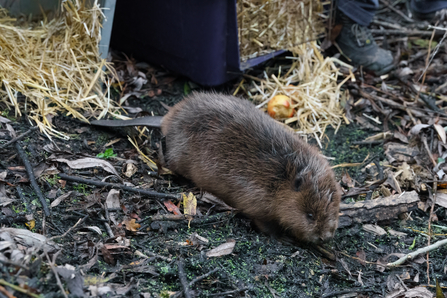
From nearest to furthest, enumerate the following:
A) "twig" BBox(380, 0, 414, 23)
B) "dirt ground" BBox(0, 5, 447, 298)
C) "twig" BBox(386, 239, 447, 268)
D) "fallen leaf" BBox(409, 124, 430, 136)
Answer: "dirt ground" BBox(0, 5, 447, 298), "twig" BBox(386, 239, 447, 268), "fallen leaf" BBox(409, 124, 430, 136), "twig" BBox(380, 0, 414, 23)

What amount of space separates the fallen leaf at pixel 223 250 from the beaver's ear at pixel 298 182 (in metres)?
0.68

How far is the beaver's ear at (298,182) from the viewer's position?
3344mm

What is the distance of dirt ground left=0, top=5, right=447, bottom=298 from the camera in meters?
2.46

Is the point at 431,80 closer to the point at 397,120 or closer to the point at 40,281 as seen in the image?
the point at 397,120

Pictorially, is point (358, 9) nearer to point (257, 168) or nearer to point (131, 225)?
point (257, 168)

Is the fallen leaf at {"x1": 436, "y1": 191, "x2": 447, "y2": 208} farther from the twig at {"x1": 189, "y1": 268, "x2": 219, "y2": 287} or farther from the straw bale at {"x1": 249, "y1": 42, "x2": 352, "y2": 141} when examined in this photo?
the twig at {"x1": 189, "y1": 268, "x2": 219, "y2": 287}

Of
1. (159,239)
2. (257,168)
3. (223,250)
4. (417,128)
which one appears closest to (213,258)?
(223,250)

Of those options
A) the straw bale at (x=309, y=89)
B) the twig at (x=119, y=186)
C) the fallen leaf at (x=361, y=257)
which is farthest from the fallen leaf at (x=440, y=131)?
the twig at (x=119, y=186)


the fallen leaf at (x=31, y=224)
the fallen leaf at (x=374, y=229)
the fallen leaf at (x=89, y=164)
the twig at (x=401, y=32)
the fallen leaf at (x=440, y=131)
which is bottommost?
the fallen leaf at (x=374, y=229)

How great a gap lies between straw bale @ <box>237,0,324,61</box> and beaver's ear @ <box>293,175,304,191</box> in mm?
2251

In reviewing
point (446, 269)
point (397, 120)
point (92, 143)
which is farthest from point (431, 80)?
point (92, 143)

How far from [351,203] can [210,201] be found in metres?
1.24

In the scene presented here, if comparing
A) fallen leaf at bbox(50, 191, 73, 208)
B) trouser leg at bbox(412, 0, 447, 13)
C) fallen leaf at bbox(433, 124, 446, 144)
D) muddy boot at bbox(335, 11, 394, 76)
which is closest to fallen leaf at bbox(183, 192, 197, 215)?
fallen leaf at bbox(50, 191, 73, 208)

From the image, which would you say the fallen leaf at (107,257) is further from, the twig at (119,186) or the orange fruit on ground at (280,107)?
the orange fruit on ground at (280,107)
